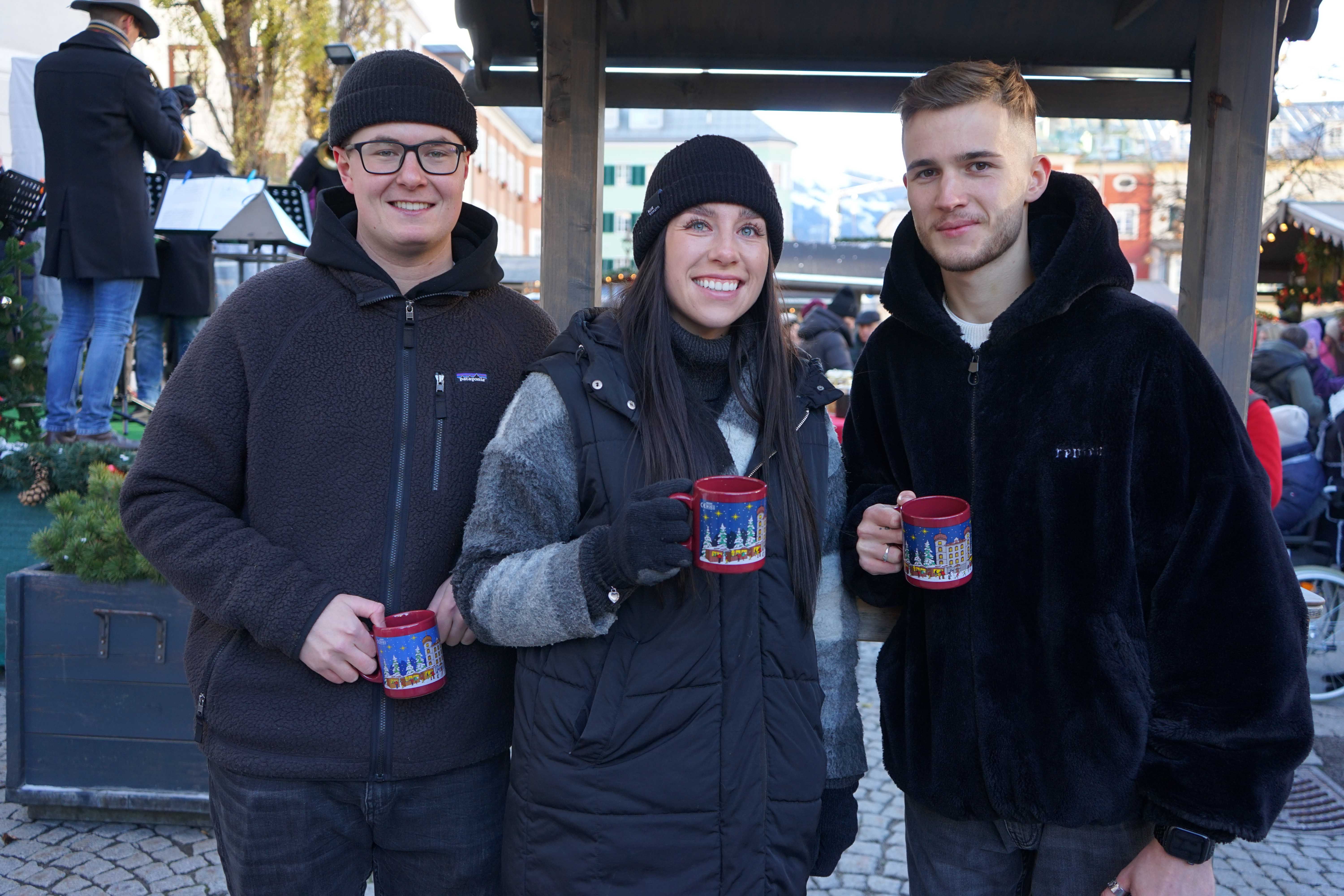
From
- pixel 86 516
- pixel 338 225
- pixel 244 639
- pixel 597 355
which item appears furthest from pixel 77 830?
pixel 597 355

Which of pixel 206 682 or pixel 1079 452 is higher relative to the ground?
pixel 1079 452

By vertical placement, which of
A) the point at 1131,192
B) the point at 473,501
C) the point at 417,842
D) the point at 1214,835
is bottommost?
the point at 417,842

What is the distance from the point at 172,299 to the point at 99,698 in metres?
3.94

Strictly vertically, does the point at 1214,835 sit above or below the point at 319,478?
below

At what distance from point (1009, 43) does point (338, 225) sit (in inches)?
105

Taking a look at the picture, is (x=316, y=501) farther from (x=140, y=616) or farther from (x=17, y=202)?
(x=17, y=202)

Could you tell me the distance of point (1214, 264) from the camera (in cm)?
307

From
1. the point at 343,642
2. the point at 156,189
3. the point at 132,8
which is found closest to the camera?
the point at 343,642

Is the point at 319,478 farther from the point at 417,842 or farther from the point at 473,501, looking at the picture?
the point at 417,842

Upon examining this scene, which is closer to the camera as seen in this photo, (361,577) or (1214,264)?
(361,577)

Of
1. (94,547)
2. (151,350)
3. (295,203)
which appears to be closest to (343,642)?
(94,547)

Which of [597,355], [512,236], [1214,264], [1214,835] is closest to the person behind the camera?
[1214,835]

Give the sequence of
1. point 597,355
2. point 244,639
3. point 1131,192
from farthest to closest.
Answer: point 1131,192 → point 244,639 → point 597,355

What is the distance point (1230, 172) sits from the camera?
300 centimetres
